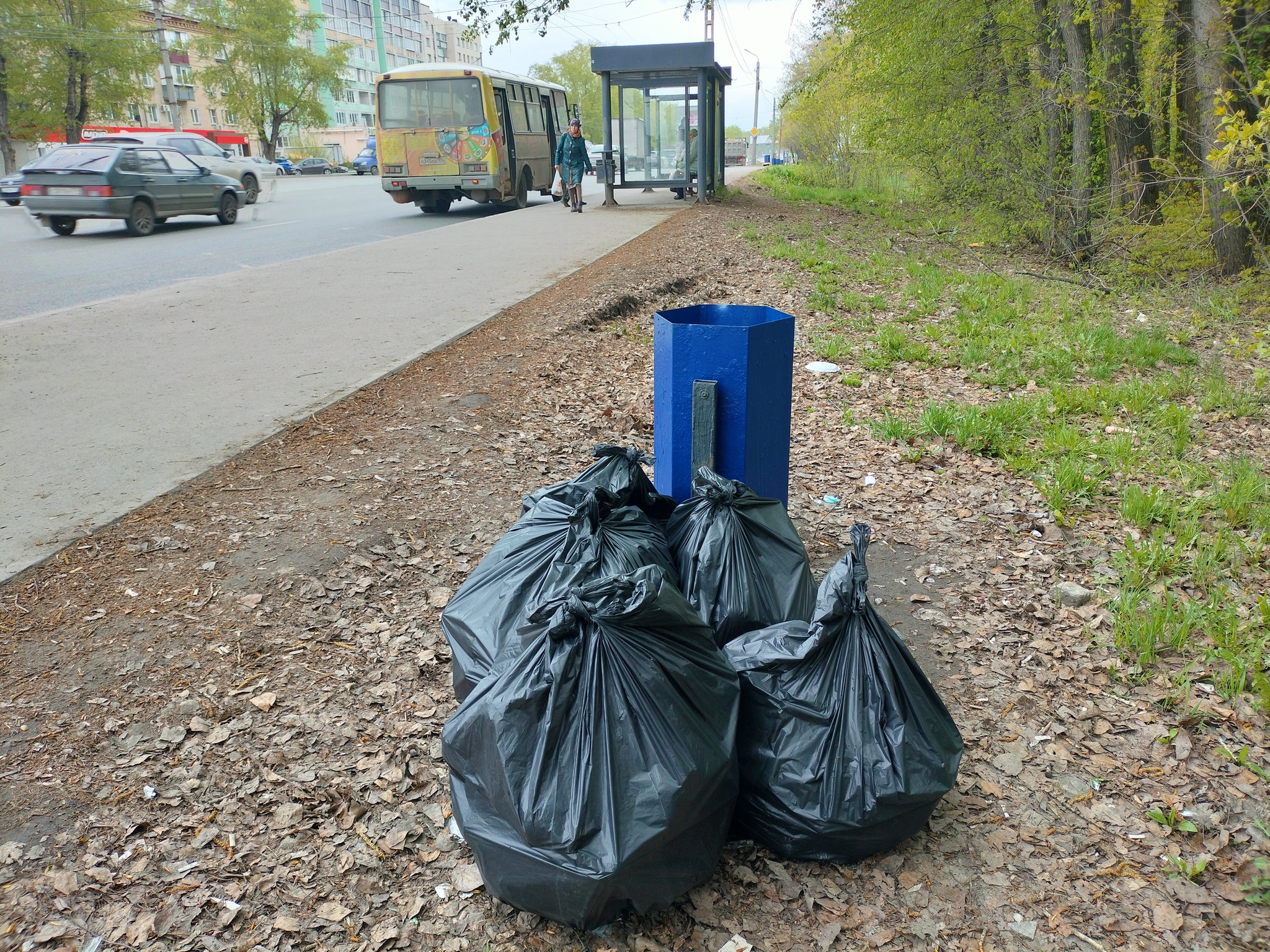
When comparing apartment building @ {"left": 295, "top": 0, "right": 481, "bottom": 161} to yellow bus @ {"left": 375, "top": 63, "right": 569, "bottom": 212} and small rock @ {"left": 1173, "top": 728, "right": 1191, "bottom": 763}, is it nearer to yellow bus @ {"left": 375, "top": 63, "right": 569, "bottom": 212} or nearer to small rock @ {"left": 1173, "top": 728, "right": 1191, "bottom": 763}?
yellow bus @ {"left": 375, "top": 63, "right": 569, "bottom": 212}

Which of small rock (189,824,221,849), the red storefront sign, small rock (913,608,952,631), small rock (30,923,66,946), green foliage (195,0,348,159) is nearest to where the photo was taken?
small rock (30,923,66,946)

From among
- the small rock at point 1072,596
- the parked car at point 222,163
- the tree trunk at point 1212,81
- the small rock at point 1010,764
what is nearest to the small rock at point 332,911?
the small rock at point 1010,764

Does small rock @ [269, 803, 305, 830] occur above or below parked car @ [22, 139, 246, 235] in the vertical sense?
below

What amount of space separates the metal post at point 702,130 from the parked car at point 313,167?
40789 millimetres

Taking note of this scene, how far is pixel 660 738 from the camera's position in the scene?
1.91 m

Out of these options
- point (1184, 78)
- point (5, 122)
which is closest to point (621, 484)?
point (1184, 78)

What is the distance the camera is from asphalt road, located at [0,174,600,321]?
1005cm

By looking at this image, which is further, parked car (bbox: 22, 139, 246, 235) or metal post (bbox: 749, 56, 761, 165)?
metal post (bbox: 749, 56, 761, 165)

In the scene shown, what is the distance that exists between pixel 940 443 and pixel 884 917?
11.4ft

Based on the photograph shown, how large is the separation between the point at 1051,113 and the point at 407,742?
38.5 feet

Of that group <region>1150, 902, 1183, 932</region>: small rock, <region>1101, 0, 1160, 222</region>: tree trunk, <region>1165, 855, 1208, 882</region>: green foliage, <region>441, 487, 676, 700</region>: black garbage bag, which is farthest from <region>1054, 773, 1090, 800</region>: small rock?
<region>1101, 0, 1160, 222</region>: tree trunk

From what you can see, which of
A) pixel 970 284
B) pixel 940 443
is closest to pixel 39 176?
pixel 970 284

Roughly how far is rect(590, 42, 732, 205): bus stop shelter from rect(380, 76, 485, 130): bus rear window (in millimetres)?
2620

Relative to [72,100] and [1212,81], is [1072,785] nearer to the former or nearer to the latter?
[1212,81]
